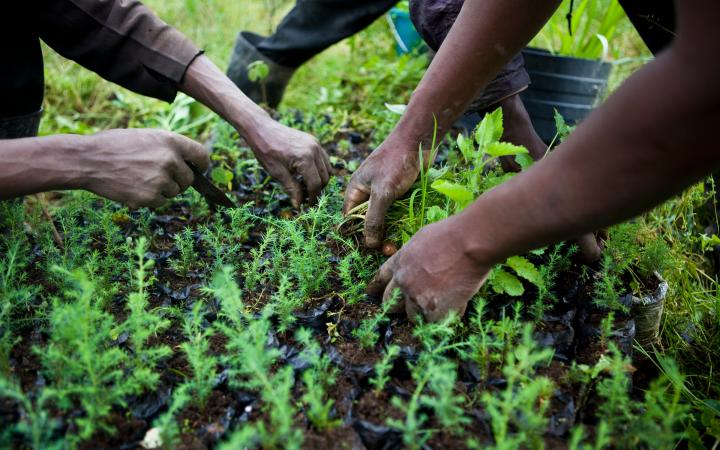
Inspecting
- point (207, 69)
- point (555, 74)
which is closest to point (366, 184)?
point (207, 69)

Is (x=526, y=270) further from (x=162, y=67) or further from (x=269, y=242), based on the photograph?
(x=162, y=67)

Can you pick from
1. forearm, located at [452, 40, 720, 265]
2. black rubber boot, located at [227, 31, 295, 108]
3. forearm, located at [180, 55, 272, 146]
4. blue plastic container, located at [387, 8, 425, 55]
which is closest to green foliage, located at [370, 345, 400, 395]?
forearm, located at [452, 40, 720, 265]

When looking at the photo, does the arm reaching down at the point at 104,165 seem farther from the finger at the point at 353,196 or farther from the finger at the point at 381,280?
the finger at the point at 381,280

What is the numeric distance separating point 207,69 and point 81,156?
77cm

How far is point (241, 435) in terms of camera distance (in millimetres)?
→ 1127

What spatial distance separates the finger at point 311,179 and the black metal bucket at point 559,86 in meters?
1.44

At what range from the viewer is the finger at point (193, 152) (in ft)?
6.41

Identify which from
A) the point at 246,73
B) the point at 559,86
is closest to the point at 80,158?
the point at 246,73

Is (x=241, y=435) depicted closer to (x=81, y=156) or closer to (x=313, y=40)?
(x=81, y=156)

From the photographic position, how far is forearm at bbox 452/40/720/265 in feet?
3.23

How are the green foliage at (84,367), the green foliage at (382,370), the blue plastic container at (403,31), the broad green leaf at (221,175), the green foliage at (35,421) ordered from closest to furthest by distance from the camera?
the green foliage at (35,421) < the green foliage at (84,367) < the green foliage at (382,370) < the broad green leaf at (221,175) < the blue plastic container at (403,31)

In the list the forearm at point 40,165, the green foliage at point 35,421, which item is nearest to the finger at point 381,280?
the green foliage at point 35,421

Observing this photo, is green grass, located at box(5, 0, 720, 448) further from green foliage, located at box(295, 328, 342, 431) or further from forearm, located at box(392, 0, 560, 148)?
forearm, located at box(392, 0, 560, 148)

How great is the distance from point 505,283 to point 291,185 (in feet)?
3.11
